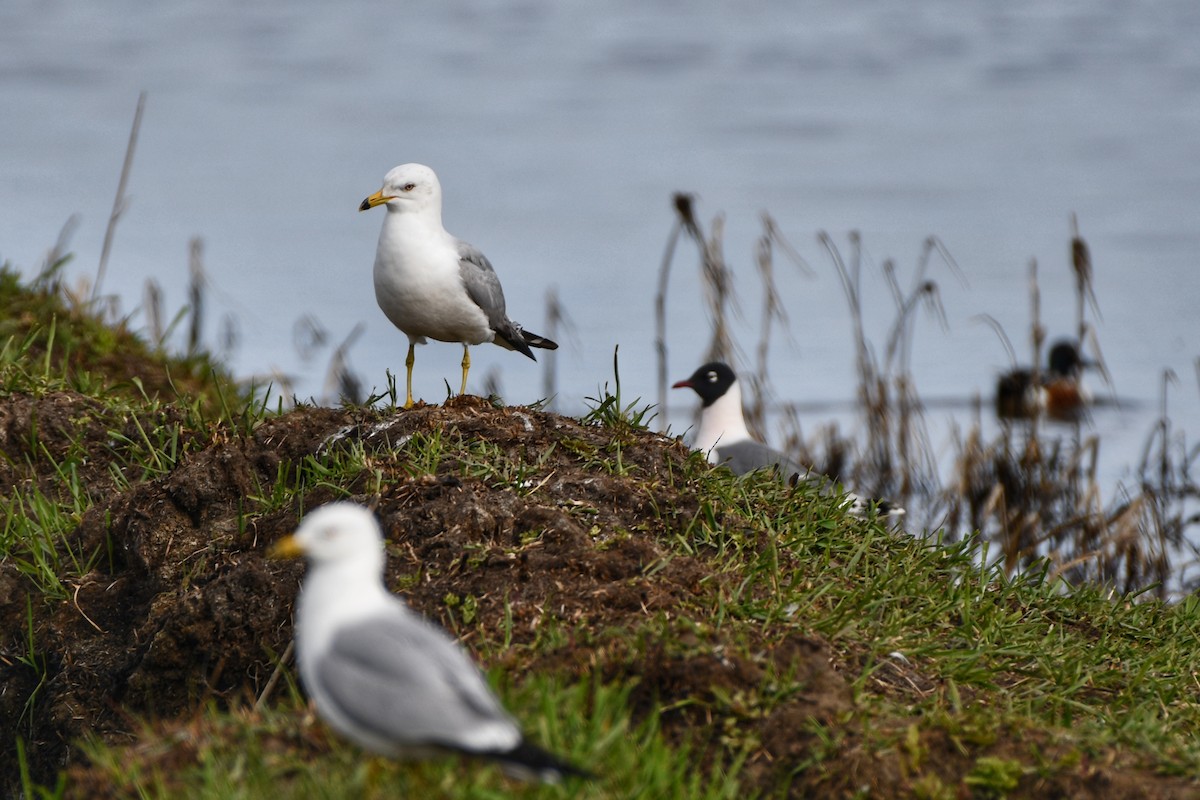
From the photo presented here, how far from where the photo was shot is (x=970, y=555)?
222 inches

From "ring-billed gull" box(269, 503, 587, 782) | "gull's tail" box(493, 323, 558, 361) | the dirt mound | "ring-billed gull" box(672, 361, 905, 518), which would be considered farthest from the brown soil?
"ring-billed gull" box(672, 361, 905, 518)

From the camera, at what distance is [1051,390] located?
1385cm

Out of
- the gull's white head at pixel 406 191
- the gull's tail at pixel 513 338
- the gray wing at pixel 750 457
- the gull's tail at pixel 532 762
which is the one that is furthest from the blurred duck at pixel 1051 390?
the gull's tail at pixel 532 762

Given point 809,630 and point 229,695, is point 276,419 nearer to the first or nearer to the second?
point 229,695

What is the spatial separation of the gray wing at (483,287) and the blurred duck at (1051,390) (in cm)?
491

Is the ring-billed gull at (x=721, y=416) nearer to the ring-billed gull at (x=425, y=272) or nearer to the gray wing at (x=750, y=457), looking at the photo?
the gray wing at (x=750, y=457)

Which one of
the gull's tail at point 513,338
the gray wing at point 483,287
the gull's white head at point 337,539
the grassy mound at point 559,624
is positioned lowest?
the grassy mound at point 559,624

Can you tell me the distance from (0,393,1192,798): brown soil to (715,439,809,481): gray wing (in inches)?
63.7

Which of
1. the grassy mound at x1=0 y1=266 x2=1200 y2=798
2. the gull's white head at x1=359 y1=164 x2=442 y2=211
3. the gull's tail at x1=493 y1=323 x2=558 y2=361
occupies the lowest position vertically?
the grassy mound at x1=0 y1=266 x2=1200 y2=798

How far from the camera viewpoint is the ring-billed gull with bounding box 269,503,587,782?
2.98 m

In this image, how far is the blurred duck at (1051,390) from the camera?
34.8ft

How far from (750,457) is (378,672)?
4.52 meters

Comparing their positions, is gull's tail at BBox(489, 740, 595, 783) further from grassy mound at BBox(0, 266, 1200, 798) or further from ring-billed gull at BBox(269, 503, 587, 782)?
grassy mound at BBox(0, 266, 1200, 798)

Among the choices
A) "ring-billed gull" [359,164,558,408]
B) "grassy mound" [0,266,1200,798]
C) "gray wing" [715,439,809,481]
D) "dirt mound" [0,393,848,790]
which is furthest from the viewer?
"gray wing" [715,439,809,481]
